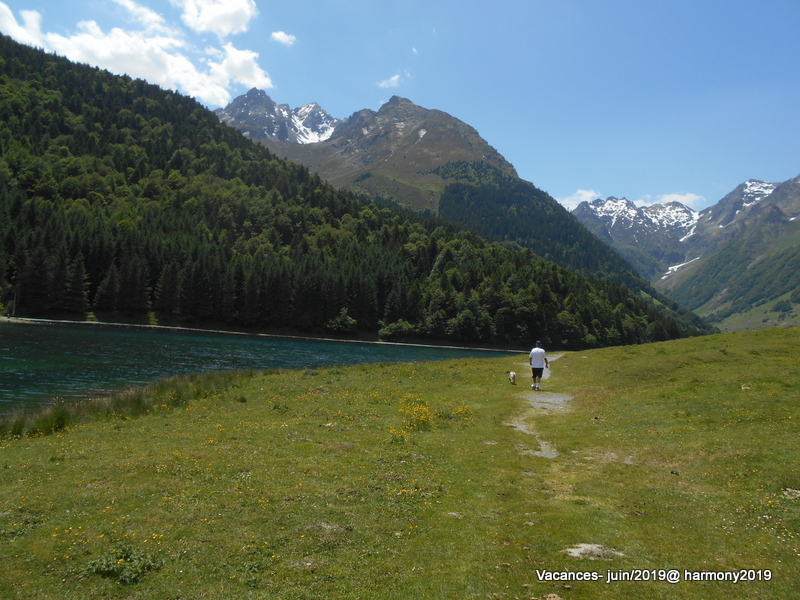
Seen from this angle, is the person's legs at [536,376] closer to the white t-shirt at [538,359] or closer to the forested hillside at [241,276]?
the white t-shirt at [538,359]

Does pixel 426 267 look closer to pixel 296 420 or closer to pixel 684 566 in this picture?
pixel 296 420

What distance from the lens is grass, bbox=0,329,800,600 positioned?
9.40 metres

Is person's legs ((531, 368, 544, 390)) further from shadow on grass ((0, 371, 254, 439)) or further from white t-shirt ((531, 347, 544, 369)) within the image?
shadow on grass ((0, 371, 254, 439))

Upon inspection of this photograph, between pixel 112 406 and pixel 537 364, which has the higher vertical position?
pixel 537 364

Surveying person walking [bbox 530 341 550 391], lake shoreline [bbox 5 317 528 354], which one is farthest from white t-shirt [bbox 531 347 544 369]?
lake shoreline [bbox 5 317 528 354]

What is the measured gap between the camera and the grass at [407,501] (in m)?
9.40

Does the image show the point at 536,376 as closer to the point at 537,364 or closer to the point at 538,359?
the point at 537,364

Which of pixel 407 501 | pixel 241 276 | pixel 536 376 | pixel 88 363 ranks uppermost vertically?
pixel 241 276

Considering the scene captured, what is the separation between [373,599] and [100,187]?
222958 mm

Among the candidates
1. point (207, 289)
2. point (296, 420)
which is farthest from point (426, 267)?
point (296, 420)

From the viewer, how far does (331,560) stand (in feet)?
33.2

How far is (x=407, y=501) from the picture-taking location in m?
13.6

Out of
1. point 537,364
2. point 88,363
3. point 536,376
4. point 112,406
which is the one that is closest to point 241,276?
point 88,363

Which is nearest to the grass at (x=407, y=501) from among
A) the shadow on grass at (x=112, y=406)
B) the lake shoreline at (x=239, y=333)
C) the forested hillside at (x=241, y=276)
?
the shadow on grass at (x=112, y=406)
